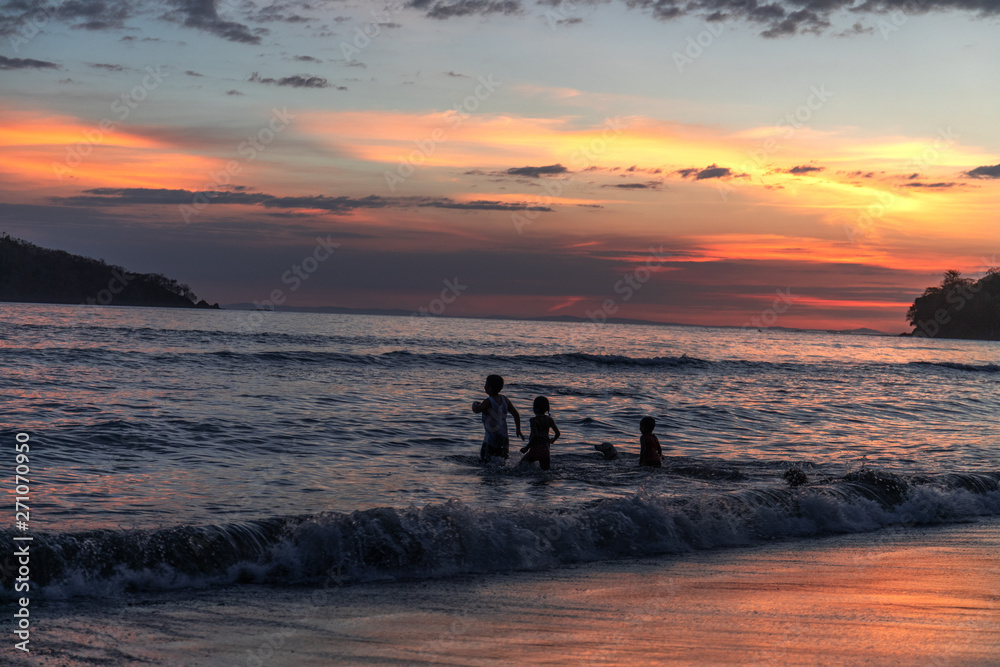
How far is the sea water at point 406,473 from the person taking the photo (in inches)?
266

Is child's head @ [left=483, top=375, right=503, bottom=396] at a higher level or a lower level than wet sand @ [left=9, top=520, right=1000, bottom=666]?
higher

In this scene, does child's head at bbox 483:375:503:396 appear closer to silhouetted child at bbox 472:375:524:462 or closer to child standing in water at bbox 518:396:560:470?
silhouetted child at bbox 472:375:524:462

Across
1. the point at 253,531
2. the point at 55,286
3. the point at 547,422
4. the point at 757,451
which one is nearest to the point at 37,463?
the point at 253,531

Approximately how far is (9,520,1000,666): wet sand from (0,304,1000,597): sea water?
0.56 metres

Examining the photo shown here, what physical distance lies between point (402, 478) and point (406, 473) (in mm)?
461

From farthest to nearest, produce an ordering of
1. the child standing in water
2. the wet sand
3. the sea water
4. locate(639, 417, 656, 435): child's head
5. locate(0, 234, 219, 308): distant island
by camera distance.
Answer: locate(0, 234, 219, 308): distant island → locate(639, 417, 656, 435): child's head → the child standing in water → the sea water → the wet sand

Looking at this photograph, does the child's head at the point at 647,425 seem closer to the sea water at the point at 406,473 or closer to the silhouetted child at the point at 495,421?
the sea water at the point at 406,473

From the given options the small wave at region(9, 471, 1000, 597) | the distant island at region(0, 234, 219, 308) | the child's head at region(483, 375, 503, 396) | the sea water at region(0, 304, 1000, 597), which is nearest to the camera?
the small wave at region(9, 471, 1000, 597)

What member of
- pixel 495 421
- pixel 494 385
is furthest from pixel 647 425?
pixel 494 385

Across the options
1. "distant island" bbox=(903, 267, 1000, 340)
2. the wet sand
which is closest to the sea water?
the wet sand

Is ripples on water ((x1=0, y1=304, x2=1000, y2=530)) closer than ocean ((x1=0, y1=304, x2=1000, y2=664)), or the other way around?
ocean ((x1=0, y1=304, x2=1000, y2=664))

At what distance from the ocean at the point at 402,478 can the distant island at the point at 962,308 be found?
146021 millimetres

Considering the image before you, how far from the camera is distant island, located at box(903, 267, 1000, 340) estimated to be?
490ft

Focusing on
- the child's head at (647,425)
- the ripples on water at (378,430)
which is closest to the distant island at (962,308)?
the ripples on water at (378,430)
